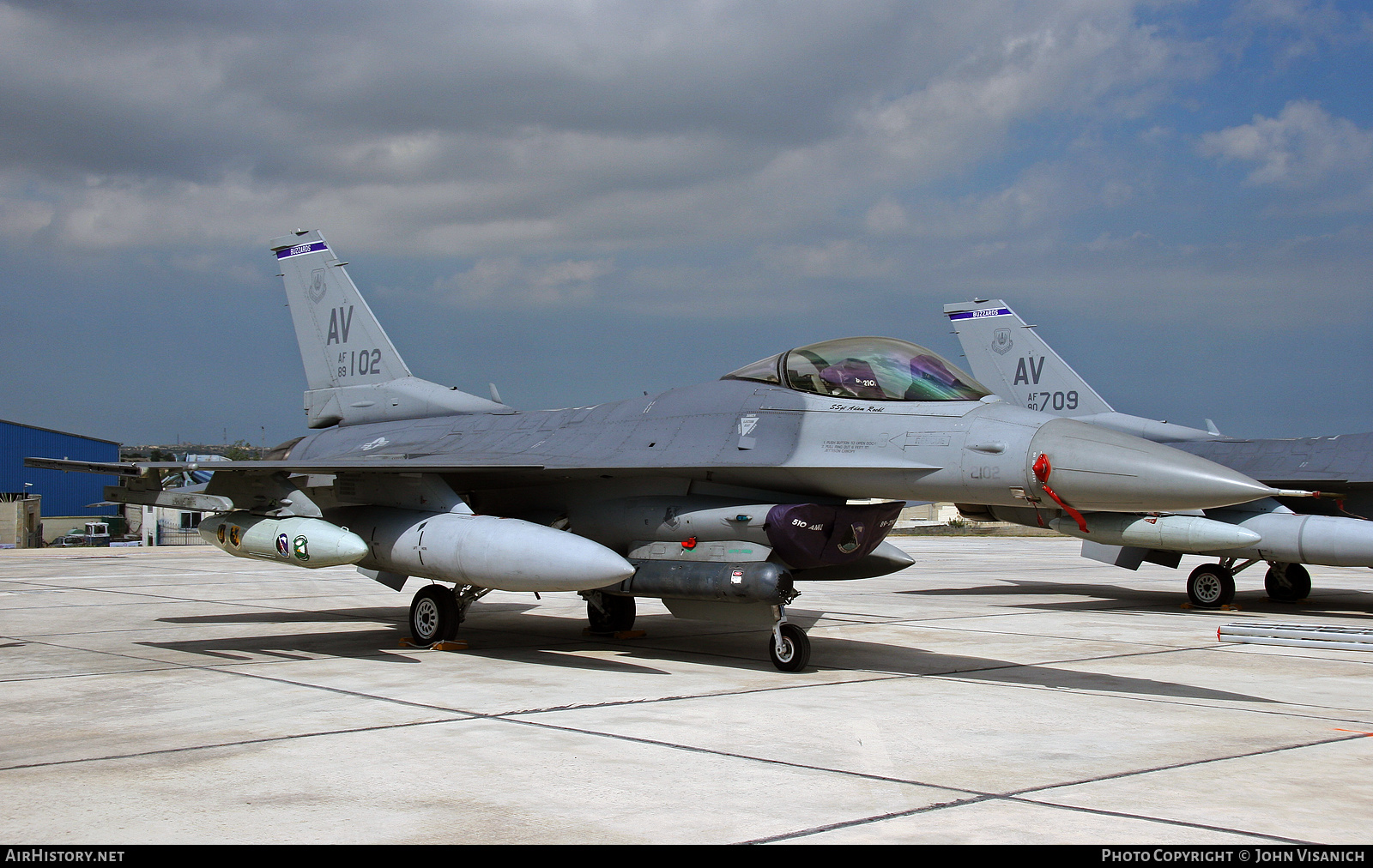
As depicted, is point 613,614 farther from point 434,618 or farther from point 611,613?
point 434,618

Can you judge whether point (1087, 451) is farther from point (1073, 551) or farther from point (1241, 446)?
point (1073, 551)

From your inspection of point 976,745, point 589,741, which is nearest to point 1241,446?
point 976,745

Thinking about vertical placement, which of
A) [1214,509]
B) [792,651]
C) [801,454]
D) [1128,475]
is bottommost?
[792,651]

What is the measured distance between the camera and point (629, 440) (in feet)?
30.9

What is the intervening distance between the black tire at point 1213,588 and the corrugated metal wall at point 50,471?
4871 cm

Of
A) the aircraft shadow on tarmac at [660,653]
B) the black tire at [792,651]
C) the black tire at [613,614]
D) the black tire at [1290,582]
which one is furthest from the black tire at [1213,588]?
the black tire at [792,651]

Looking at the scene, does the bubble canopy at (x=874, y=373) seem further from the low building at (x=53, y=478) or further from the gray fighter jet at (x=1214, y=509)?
the low building at (x=53, y=478)

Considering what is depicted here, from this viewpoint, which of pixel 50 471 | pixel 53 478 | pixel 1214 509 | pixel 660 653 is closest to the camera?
pixel 660 653

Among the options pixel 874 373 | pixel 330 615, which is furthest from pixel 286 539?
pixel 874 373

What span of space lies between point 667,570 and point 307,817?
4.52 metres

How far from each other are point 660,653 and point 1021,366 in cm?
1151

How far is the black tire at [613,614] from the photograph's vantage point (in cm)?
1081

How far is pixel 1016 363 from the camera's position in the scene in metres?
18.9

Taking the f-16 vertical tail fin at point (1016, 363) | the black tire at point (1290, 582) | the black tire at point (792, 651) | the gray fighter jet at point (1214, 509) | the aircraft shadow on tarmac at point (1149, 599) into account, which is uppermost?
the f-16 vertical tail fin at point (1016, 363)
